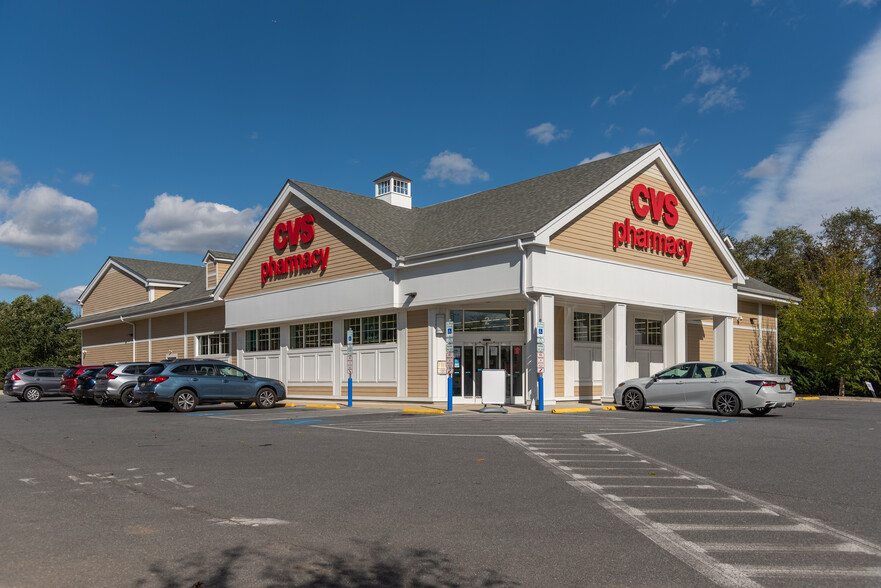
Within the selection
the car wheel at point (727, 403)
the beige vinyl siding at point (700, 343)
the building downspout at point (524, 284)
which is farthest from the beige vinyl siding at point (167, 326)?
the car wheel at point (727, 403)

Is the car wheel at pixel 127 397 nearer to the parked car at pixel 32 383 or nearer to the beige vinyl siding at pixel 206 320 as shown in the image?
the beige vinyl siding at pixel 206 320

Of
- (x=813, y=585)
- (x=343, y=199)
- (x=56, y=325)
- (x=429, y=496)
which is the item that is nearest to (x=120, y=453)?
(x=429, y=496)

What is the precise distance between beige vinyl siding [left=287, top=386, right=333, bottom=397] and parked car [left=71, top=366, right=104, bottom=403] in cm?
746

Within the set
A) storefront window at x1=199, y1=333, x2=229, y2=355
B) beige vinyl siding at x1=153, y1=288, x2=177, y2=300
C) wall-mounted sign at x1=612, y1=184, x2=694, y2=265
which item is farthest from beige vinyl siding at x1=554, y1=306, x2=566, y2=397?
beige vinyl siding at x1=153, y1=288, x2=177, y2=300

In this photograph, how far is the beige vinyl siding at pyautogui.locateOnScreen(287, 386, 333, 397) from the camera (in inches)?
1164

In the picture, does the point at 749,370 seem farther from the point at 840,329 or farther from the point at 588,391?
the point at 840,329

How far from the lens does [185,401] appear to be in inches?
928

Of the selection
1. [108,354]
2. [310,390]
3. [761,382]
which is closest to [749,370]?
[761,382]

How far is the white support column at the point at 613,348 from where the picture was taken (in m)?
24.8

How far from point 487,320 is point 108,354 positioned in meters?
31.5

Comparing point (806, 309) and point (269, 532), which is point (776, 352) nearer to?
point (806, 309)

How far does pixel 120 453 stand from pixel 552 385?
13805 mm

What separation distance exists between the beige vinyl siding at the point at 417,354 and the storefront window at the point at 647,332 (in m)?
8.98

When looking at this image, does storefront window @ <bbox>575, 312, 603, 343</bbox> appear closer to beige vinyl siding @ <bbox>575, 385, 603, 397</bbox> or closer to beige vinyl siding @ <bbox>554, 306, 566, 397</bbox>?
beige vinyl siding @ <bbox>554, 306, 566, 397</bbox>
